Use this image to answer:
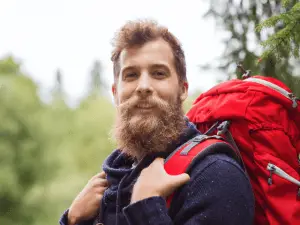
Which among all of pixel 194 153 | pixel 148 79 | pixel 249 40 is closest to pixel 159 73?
pixel 148 79

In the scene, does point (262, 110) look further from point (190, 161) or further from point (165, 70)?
point (165, 70)

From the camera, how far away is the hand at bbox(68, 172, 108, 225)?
2.04 meters

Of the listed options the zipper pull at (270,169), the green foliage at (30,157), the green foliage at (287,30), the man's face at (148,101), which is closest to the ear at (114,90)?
the man's face at (148,101)

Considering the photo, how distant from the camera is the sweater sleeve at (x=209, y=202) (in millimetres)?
1494

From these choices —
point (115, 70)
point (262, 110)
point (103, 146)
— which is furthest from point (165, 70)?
point (103, 146)

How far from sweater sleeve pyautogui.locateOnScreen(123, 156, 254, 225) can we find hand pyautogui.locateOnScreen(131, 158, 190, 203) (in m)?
0.05

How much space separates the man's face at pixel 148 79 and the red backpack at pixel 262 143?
270mm

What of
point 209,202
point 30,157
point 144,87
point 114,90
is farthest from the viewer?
point 30,157

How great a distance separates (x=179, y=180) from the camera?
1.54m

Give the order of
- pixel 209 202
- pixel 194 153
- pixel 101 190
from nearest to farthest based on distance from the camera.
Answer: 1. pixel 209 202
2. pixel 194 153
3. pixel 101 190

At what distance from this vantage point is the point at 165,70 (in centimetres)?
197

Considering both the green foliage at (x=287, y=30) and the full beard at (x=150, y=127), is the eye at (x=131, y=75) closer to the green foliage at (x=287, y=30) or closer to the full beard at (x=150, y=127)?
the full beard at (x=150, y=127)

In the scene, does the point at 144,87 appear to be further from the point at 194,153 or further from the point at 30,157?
the point at 30,157

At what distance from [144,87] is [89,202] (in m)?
0.73
